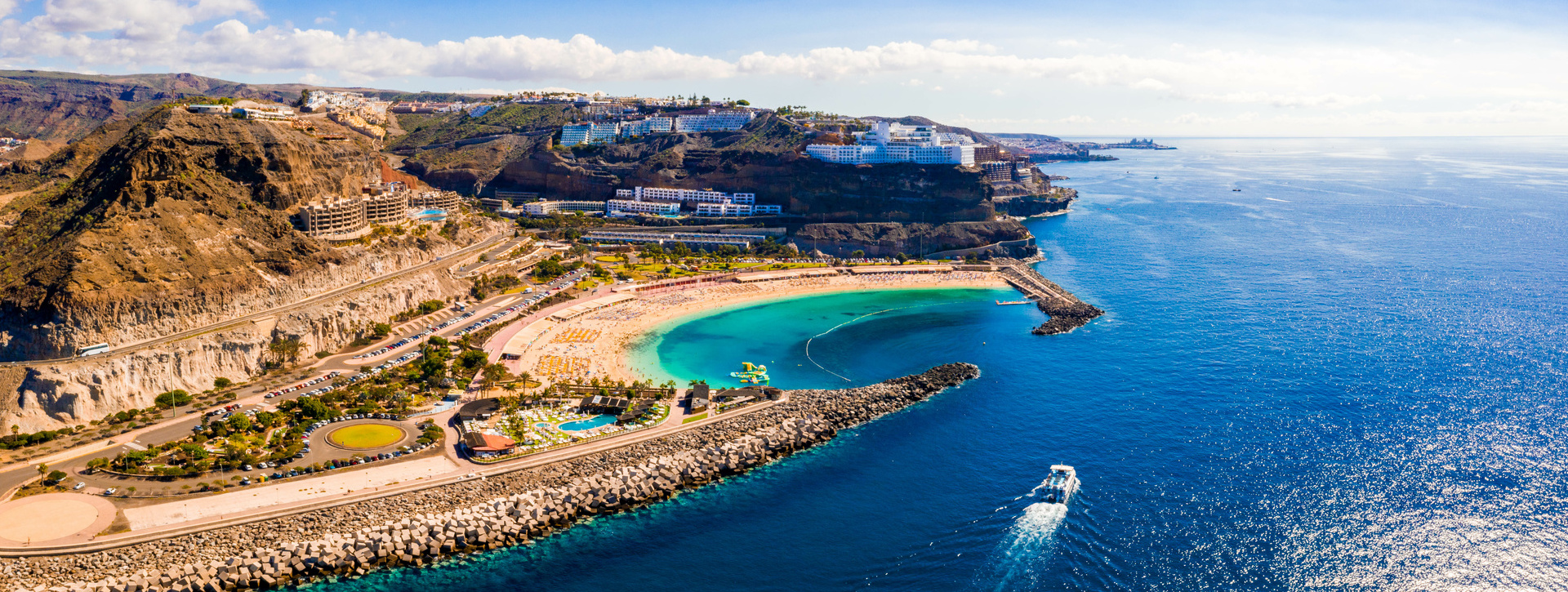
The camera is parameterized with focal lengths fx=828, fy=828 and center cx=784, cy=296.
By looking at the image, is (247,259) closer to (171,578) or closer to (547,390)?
(547,390)

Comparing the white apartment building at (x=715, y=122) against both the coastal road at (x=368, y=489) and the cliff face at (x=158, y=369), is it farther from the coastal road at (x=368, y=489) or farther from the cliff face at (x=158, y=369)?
the coastal road at (x=368, y=489)

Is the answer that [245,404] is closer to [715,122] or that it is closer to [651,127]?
[651,127]

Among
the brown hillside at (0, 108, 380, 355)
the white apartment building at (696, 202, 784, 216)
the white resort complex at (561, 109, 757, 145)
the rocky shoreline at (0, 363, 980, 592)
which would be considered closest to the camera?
the rocky shoreline at (0, 363, 980, 592)

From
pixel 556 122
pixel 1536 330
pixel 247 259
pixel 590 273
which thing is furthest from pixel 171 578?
pixel 556 122

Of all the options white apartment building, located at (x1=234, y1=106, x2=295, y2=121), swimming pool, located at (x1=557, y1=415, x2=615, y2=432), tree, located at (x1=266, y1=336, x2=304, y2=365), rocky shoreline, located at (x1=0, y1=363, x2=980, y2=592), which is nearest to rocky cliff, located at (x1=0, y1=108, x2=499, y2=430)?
tree, located at (x1=266, y1=336, x2=304, y2=365)

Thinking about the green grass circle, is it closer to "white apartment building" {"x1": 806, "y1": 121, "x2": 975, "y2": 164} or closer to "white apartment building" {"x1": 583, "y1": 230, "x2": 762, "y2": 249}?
"white apartment building" {"x1": 583, "y1": 230, "x2": 762, "y2": 249}
